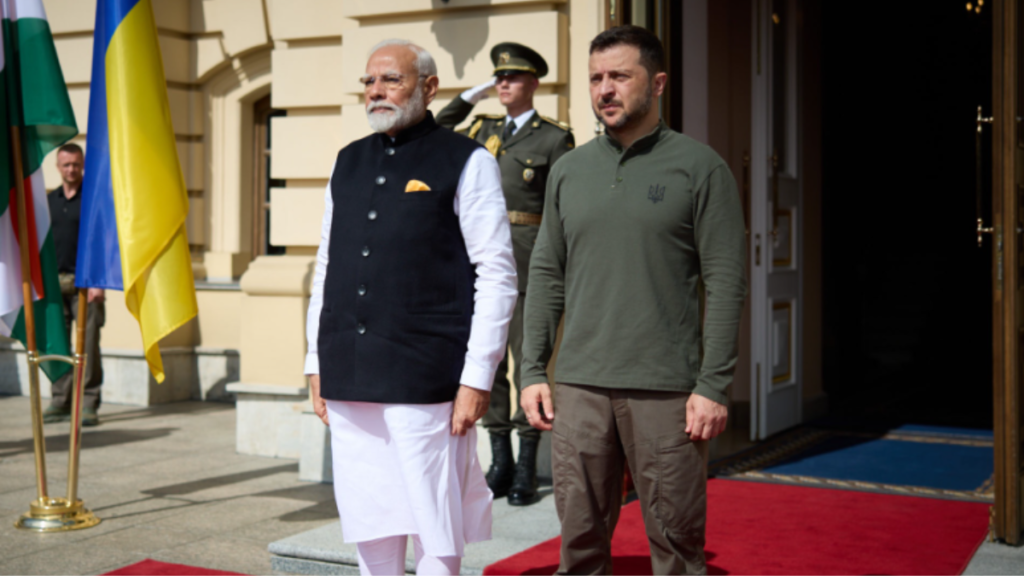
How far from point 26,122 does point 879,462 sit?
15.1 ft

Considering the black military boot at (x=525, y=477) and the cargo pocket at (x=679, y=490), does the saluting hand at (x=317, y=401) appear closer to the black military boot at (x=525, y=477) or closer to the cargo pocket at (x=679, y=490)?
the cargo pocket at (x=679, y=490)

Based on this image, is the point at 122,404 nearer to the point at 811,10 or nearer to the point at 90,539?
the point at 90,539

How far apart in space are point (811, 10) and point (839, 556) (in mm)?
4723

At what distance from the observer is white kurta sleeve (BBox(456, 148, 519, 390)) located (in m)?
2.68

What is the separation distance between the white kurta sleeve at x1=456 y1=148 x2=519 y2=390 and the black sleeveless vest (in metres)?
0.03

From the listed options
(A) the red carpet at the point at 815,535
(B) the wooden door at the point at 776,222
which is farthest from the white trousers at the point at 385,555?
(B) the wooden door at the point at 776,222

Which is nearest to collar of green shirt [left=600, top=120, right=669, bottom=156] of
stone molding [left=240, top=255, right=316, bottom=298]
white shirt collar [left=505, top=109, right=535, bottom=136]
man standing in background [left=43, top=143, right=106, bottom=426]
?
white shirt collar [left=505, top=109, right=535, bottom=136]

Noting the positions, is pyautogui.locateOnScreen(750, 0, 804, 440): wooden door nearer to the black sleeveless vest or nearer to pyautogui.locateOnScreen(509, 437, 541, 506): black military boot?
pyautogui.locateOnScreen(509, 437, 541, 506): black military boot

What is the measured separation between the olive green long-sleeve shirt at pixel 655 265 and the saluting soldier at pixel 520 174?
2050 millimetres

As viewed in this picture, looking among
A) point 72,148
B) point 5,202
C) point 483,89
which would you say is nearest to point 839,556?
point 483,89

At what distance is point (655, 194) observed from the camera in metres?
2.49

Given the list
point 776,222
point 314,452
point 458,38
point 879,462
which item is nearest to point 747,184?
point 776,222

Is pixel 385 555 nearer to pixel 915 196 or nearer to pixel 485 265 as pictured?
pixel 485 265

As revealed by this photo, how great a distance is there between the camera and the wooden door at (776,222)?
6359 mm
